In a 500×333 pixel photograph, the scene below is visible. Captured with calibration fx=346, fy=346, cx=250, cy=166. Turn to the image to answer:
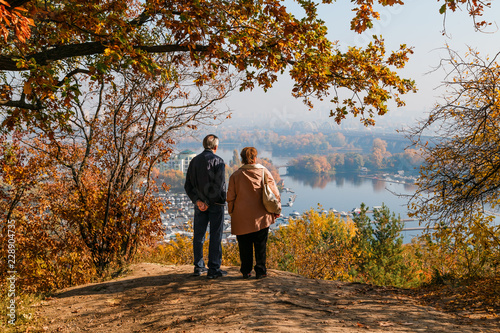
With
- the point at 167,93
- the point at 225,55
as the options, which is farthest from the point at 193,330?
the point at 167,93

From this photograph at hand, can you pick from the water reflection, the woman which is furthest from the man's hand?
the water reflection

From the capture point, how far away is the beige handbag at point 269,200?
17.1 ft

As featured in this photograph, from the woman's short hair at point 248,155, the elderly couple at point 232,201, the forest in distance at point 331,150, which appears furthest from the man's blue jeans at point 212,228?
the forest in distance at point 331,150

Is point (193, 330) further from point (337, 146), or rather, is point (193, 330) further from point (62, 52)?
point (337, 146)

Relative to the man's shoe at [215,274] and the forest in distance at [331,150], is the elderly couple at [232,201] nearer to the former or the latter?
the man's shoe at [215,274]

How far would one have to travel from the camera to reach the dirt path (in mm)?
4165

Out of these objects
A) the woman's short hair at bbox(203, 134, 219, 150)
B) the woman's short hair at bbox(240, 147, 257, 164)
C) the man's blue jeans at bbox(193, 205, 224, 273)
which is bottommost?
the man's blue jeans at bbox(193, 205, 224, 273)

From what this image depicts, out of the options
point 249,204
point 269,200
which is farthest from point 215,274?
point 269,200

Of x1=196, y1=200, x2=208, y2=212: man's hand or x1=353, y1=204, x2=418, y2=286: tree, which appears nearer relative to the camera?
x1=196, y1=200, x2=208, y2=212: man's hand

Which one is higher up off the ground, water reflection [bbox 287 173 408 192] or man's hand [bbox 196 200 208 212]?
man's hand [bbox 196 200 208 212]

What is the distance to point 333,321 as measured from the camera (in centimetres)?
427

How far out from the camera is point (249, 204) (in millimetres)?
5227

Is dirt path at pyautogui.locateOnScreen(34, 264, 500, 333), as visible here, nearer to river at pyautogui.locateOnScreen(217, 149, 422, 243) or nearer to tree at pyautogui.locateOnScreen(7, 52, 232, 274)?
tree at pyautogui.locateOnScreen(7, 52, 232, 274)

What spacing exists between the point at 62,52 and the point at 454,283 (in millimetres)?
7616
